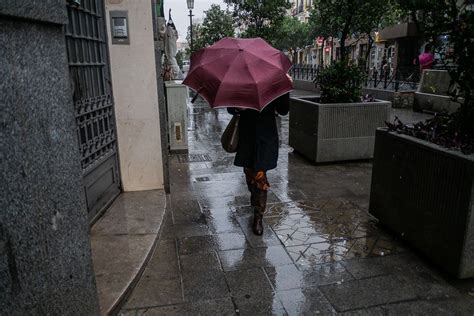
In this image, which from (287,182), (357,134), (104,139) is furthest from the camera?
(357,134)

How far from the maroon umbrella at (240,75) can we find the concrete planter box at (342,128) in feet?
9.30

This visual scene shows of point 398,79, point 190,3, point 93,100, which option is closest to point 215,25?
point 190,3

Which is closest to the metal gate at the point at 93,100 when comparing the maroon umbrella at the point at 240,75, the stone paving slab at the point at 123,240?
the stone paving slab at the point at 123,240

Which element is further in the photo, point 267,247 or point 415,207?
point 267,247

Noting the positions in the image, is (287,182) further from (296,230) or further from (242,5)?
(242,5)

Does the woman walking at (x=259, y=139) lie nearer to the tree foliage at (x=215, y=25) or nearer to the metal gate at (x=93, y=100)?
the metal gate at (x=93, y=100)

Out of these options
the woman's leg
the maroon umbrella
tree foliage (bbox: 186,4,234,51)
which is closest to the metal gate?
the maroon umbrella

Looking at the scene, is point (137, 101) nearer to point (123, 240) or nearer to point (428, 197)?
point (123, 240)

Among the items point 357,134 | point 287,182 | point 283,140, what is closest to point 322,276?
point 287,182

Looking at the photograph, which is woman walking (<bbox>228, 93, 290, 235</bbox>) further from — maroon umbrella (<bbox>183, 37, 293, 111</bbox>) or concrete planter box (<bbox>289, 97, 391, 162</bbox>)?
concrete planter box (<bbox>289, 97, 391, 162</bbox>)

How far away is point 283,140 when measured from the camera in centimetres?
881

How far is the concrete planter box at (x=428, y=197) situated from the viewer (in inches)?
119

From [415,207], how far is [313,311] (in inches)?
55.2

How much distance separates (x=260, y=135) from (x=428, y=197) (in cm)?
160
